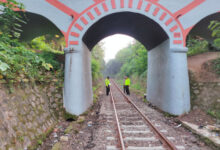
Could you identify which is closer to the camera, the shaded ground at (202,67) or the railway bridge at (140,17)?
the railway bridge at (140,17)

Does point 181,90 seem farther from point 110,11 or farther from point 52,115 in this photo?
point 52,115

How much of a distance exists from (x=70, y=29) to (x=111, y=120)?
4.65m

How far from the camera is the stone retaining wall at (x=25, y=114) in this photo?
9.34ft

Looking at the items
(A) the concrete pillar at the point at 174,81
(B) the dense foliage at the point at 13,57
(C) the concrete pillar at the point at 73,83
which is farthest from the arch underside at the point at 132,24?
(B) the dense foliage at the point at 13,57

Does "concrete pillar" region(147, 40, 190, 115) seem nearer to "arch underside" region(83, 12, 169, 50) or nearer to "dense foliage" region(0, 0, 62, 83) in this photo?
"arch underside" region(83, 12, 169, 50)

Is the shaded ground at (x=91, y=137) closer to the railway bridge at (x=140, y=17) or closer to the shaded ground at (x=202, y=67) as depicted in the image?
the railway bridge at (x=140, y=17)

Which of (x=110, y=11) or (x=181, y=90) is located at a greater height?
(x=110, y=11)

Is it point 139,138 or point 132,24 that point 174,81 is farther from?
point 132,24

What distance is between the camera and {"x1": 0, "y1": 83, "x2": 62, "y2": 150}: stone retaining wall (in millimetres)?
2848

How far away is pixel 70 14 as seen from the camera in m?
6.09

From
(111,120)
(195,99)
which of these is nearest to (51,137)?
(111,120)

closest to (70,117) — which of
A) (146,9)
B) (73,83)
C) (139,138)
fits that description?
(73,83)

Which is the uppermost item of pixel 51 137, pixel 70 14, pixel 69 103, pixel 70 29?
pixel 70 14

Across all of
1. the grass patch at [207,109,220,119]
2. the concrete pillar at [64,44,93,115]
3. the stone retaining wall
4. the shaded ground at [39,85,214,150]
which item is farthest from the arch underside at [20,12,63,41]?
the grass patch at [207,109,220,119]
